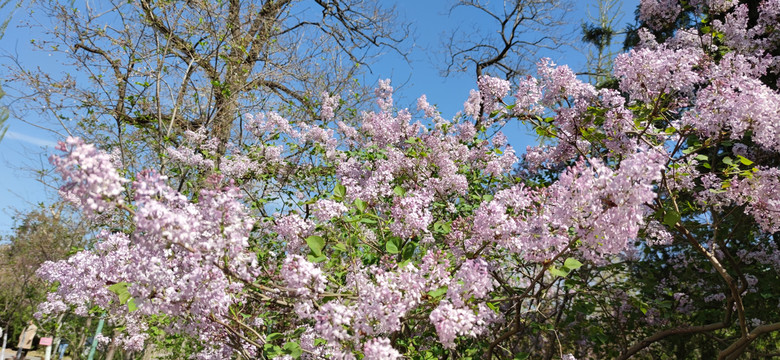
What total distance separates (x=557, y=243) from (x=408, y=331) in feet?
4.50

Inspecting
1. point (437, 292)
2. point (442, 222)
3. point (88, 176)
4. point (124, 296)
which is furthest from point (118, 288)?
point (442, 222)

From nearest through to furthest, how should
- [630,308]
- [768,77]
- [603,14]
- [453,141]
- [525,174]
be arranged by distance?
[453,141], [630,308], [525,174], [768,77], [603,14]

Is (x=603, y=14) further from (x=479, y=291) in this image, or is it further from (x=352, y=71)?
(x=479, y=291)

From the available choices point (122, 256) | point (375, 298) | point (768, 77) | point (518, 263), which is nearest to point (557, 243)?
point (375, 298)

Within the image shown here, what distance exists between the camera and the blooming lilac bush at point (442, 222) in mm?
1672

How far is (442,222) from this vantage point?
2.93 meters

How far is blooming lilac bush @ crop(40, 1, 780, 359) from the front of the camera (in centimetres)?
167

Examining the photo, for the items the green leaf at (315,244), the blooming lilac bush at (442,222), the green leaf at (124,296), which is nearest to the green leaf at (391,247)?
the blooming lilac bush at (442,222)

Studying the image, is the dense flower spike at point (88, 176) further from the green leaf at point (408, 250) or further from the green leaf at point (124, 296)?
the green leaf at point (408, 250)

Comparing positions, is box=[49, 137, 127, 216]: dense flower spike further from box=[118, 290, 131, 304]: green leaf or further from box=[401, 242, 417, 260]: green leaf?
box=[401, 242, 417, 260]: green leaf

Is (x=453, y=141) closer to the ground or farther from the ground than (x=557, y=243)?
farther from the ground

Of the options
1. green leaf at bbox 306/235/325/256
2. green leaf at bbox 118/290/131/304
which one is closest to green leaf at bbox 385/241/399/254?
green leaf at bbox 306/235/325/256

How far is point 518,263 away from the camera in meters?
3.51

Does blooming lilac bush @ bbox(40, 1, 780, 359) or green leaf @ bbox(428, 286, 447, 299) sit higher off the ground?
blooming lilac bush @ bbox(40, 1, 780, 359)
